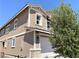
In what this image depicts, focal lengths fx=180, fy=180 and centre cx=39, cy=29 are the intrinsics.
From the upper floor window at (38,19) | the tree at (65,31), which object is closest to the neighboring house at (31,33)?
the upper floor window at (38,19)

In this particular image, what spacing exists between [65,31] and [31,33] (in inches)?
411

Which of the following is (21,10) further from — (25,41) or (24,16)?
(25,41)

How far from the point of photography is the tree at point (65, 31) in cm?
1370

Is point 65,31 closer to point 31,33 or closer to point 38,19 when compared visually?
point 31,33

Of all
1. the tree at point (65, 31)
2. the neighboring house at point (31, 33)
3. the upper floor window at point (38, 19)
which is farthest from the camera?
the upper floor window at point (38, 19)

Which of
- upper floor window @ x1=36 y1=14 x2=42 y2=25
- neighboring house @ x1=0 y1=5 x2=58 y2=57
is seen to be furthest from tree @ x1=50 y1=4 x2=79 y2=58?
upper floor window @ x1=36 y1=14 x2=42 y2=25

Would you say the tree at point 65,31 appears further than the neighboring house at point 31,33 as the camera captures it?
No

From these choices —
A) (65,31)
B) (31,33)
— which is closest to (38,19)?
(31,33)

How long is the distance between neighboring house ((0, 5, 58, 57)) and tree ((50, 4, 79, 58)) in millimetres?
7758

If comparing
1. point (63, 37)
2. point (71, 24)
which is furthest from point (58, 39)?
point (71, 24)

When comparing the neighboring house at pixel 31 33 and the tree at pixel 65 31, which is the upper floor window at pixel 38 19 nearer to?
the neighboring house at pixel 31 33

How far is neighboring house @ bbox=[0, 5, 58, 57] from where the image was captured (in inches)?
923

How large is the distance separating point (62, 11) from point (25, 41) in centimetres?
1135

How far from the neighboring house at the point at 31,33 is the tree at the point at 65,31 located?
776 cm
